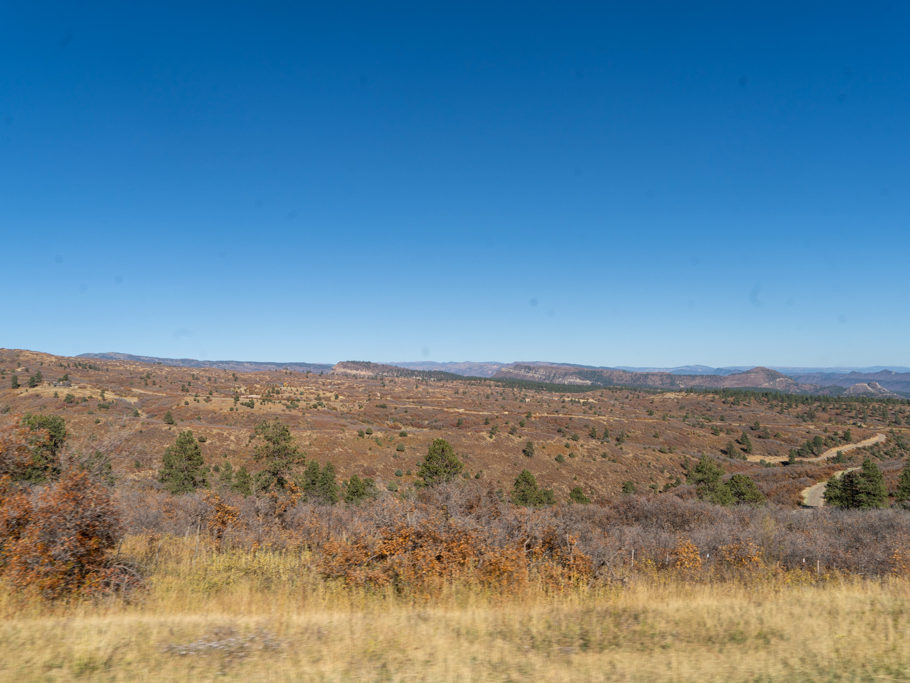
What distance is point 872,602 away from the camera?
762 centimetres

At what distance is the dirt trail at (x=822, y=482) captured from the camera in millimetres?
40400

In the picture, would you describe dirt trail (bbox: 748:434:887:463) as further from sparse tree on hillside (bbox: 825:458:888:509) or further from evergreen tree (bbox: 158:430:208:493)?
evergreen tree (bbox: 158:430:208:493)

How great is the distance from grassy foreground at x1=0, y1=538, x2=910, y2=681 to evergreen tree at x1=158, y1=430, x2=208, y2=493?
81.3 feet

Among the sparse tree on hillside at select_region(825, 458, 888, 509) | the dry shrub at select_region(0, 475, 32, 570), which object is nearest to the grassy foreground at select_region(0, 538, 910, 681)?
the dry shrub at select_region(0, 475, 32, 570)

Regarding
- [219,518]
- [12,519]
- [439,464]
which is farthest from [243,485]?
[12,519]

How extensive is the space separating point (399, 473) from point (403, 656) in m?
46.4

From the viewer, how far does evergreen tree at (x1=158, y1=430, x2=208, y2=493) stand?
98.0 ft

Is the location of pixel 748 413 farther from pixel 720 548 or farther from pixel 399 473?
pixel 720 548

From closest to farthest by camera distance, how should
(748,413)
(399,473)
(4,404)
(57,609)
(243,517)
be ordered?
(57,609) → (243,517) → (399,473) → (4,404) → (748,413)

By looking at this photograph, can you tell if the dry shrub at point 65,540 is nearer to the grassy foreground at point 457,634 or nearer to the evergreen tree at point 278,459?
the grassy foreground at point 457,634

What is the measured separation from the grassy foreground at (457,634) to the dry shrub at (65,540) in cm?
47

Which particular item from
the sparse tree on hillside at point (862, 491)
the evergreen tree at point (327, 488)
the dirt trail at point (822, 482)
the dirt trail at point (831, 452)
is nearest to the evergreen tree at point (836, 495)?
the sparse tree on hillside at point (862, 491)

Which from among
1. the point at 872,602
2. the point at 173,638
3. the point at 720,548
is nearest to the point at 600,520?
the point at 720,548

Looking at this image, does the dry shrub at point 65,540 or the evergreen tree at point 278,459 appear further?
the evergreen tree at point 278,459
